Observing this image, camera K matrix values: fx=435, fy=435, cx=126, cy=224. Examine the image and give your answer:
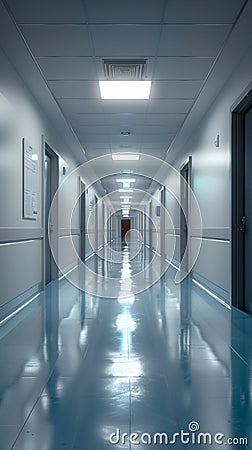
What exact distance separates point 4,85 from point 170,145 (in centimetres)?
583

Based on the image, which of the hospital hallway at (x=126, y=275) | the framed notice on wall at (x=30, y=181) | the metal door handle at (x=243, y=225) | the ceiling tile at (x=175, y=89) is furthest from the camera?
the ceiling tile at (x=175, y=89)

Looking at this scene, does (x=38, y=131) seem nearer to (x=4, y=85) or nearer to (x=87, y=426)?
(x=4, y=85)

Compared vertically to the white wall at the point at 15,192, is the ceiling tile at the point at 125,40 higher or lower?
higher

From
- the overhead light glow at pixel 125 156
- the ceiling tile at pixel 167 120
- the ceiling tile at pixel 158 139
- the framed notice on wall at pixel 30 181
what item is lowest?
the framed notice on wall at pixel 30 181

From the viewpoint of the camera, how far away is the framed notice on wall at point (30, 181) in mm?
5781

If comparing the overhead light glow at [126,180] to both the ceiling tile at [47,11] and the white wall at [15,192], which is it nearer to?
the white wall at [15,192]

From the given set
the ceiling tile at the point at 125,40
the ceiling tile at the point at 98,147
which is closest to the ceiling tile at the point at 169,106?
the ceiling tile at the point at 125,40

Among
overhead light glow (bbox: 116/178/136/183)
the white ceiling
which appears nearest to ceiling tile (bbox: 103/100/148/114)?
the white ceiling

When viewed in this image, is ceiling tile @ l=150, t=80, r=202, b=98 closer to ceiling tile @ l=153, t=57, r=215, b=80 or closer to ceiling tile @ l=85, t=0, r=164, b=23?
ceiling tile @ l=153, t=57, r=215, b=80

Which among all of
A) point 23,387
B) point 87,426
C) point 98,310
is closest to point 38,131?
point 98,310

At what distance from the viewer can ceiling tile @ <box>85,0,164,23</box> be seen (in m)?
3.82

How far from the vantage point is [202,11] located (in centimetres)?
396
